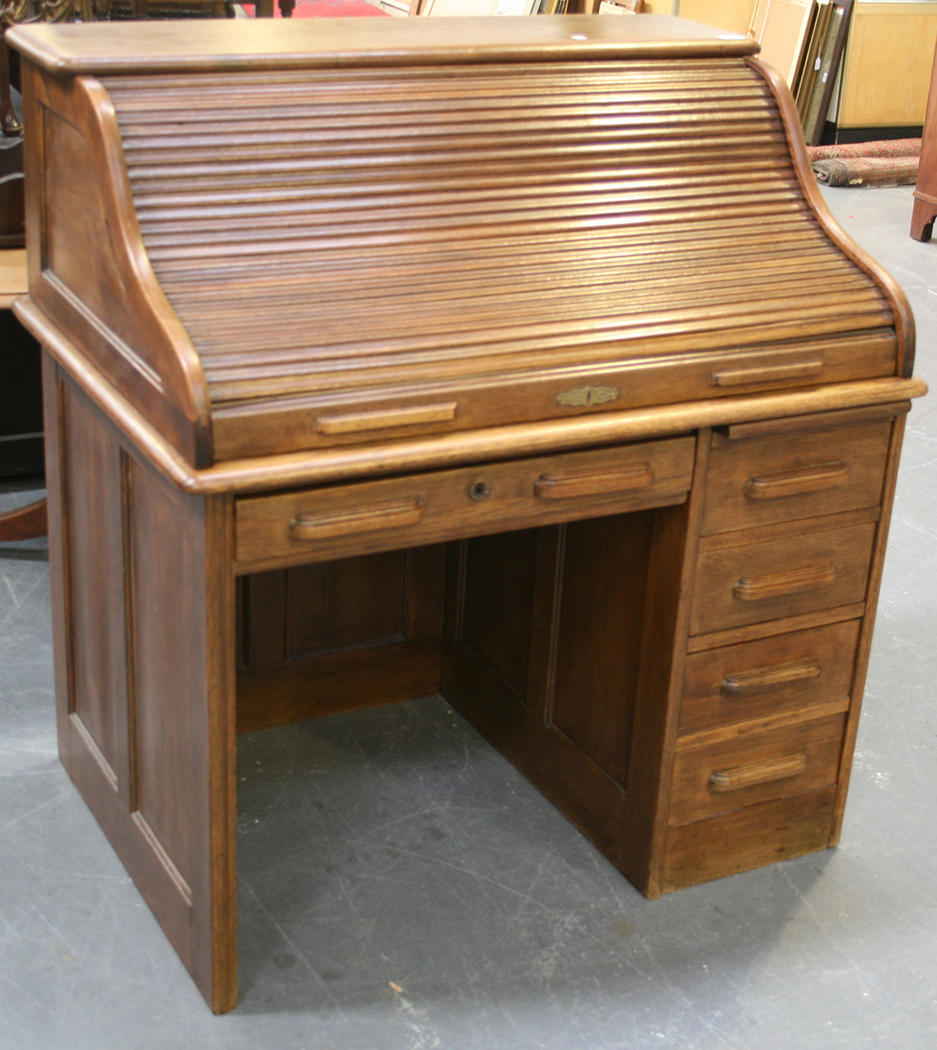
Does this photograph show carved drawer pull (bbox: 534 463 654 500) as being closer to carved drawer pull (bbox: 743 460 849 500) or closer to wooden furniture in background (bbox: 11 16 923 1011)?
wooden furniture in background (bbox: 11 16 923 1011)

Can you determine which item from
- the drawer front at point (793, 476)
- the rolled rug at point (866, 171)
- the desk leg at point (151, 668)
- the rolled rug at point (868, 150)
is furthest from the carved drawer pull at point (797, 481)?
the rolled rug at point (868, 150)

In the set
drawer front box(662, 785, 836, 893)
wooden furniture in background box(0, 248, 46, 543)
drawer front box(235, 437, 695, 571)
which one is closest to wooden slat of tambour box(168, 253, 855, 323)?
drawer front box(235, 437, 695, 571)

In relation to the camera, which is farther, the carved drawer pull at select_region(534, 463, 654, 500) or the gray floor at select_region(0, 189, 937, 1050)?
the gray floor at select_region(0, 189, 937, 1050)

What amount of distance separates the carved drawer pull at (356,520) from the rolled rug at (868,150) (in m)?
6.37

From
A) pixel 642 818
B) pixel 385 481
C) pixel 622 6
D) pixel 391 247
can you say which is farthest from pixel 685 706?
pixel 622 6

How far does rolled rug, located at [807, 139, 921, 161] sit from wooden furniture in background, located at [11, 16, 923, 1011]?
554 centimetres

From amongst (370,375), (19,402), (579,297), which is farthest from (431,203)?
(19,402)

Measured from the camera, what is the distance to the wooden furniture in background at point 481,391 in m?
1.95

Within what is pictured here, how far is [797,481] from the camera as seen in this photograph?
7.60ft

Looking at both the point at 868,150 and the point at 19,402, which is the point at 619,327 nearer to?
the point at 19,402

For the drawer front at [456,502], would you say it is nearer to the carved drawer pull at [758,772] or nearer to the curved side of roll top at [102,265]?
the curved side of roll top at [102,265]

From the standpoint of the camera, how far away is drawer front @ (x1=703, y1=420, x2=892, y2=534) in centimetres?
227

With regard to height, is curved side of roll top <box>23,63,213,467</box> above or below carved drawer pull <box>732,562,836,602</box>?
above

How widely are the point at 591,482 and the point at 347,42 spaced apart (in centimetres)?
84
